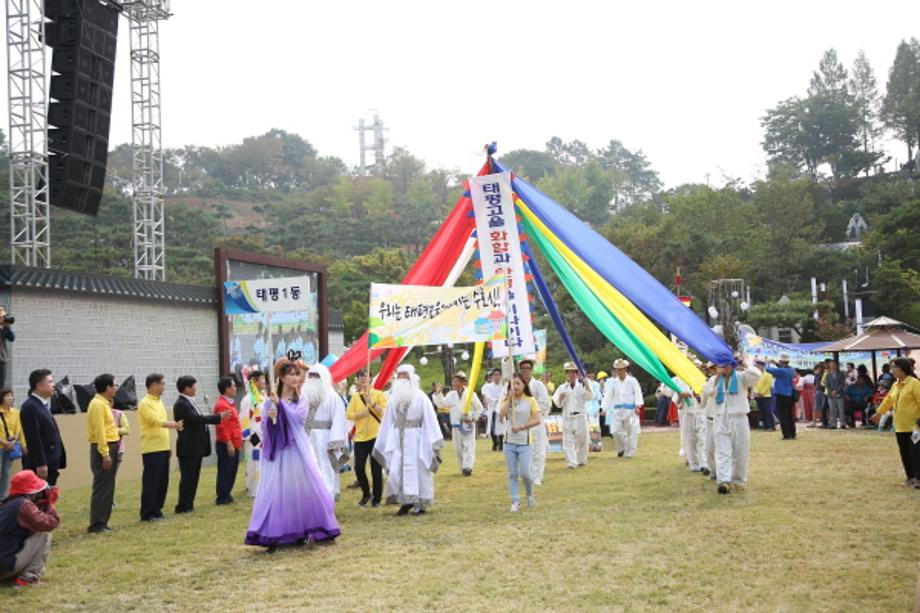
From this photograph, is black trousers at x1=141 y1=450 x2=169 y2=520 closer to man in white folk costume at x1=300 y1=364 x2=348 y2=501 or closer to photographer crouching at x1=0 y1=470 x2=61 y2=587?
man in white folk costume at x1=300 y1=364 x2=348 y2=501

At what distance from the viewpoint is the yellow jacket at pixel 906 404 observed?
36.9 ft

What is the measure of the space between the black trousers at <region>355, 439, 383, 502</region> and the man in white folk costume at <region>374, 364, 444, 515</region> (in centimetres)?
63

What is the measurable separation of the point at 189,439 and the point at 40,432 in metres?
2.50

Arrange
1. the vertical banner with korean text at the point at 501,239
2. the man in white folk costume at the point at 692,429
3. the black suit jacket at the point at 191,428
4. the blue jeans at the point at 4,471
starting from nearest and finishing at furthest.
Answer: the blue jeans at the point at 4,471 → the black suit jacket at the point at 191,428 → the vertical banner with korean text at the point at 501,239 → the man in white folk costume at the point at 692,429

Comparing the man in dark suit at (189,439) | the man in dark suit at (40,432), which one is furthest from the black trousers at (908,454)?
the man in dark suit at (40,432)

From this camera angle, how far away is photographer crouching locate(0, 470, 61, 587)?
25.0 feet

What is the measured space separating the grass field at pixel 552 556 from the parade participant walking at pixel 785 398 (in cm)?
690

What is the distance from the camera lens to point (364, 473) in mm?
12367

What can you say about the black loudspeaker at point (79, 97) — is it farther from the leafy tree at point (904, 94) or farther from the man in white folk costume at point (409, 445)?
the leafy tree at point (904, 94)

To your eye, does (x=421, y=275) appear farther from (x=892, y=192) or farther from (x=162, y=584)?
(x=892, y=192)

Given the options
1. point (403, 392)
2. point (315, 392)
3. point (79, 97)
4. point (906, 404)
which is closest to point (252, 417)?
point (315, 392)

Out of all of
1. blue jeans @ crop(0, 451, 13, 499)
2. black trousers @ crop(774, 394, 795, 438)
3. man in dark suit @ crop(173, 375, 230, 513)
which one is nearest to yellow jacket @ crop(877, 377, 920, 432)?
black trousers @ crop(774, 394, 795, 438)

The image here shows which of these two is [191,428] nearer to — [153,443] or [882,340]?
[153,443]

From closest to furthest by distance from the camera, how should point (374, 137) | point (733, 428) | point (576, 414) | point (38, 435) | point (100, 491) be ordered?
point (38, 435)
point (100, 491)
point (733, 428)
point (576, 414)
point (374, 137)
